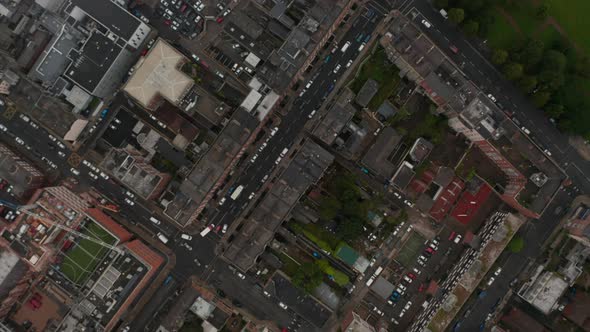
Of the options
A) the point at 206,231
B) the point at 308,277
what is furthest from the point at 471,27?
the point at 206,231

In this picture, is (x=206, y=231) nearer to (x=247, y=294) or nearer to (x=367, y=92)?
(x=247, y=294)

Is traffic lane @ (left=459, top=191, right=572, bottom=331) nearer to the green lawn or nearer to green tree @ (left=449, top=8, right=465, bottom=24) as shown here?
the green lawn

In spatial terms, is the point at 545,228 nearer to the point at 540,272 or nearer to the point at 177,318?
the point at 540,272

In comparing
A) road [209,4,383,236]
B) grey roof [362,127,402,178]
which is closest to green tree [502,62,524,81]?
grey roof [362,127,402,178]

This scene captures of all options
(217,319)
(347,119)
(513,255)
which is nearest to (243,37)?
(347,119)

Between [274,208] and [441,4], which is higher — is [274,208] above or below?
below

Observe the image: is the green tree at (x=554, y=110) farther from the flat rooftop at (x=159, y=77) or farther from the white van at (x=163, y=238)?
the white van at (x=163, y=238)

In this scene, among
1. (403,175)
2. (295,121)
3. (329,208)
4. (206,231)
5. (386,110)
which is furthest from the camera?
(295,121)
